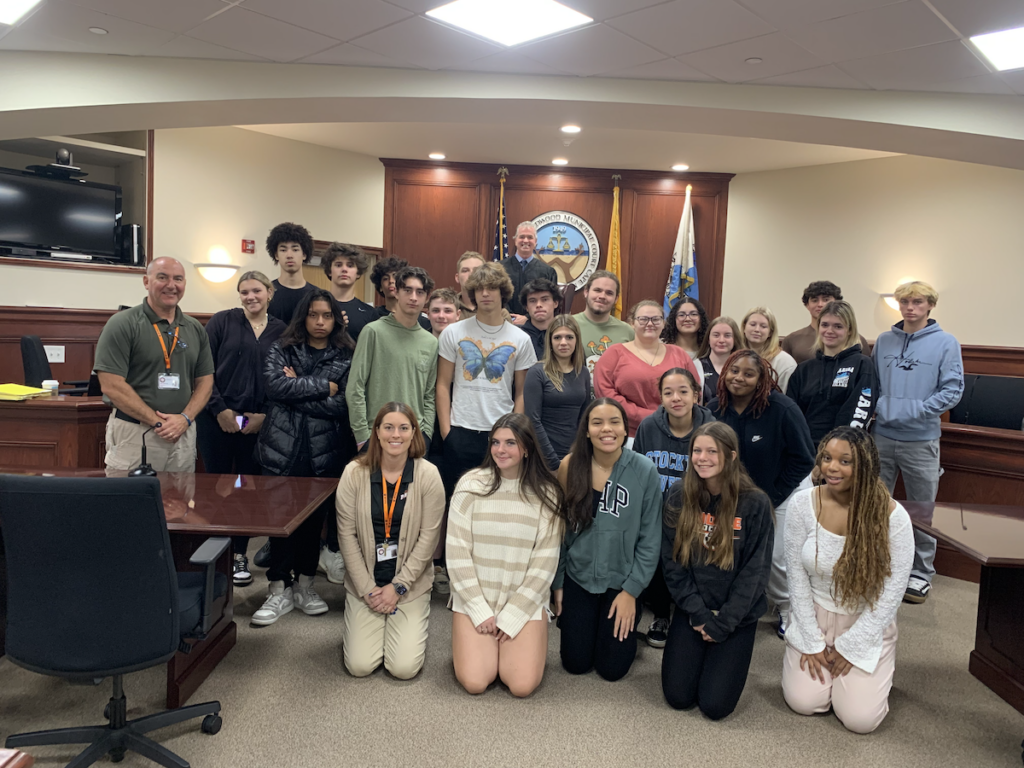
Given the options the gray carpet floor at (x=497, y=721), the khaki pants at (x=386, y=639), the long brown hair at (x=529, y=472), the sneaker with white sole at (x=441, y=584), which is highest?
the long brown hair at (x=529, y=472)

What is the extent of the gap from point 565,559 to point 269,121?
11.3ft

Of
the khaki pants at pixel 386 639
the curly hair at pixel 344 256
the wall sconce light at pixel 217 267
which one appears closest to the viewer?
the khaki pants at pixel 386 639

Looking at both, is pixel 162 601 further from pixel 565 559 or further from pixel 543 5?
pixel 543 5

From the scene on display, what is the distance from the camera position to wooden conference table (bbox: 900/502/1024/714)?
2.57m

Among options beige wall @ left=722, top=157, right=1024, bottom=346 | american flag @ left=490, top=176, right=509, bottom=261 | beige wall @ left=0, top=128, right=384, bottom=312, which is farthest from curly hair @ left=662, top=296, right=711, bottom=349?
beige wall @ left=0, top=128, right=384, bottom=312

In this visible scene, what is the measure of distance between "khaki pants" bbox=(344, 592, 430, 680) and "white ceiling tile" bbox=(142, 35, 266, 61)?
3.06m

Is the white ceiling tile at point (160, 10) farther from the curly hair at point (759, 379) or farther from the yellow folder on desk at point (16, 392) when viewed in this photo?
the curly hair at point (759, 379)

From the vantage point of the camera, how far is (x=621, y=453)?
2889 mm

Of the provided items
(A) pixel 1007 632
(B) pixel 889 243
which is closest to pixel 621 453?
(A) pixel 1007 632

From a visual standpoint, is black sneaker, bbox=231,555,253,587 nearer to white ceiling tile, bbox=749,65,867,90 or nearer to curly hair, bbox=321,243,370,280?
curly hair, bbox=321,243,370,280

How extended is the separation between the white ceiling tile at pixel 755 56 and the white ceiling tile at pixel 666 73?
0.19ft

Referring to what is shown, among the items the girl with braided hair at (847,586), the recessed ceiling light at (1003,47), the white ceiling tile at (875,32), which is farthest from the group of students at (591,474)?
the white ceiling tile at (875,32)

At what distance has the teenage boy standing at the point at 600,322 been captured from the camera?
384cm

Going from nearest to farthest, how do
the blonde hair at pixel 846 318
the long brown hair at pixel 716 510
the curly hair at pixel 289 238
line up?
the long brown hair at pixel 716 510, the blonde hair at pixel 846 318, the curly hair at pixel 289 238
